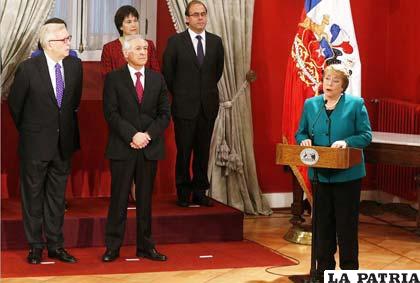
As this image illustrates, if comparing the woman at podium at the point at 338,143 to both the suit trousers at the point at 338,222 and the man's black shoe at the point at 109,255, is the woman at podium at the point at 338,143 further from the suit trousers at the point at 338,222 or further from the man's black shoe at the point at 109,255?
the man's black shoe at the point at 109,255

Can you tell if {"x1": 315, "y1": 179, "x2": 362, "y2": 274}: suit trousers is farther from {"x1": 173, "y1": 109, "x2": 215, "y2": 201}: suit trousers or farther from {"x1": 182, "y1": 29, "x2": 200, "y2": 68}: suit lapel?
{"x1": 182, "y1": 29, "x2": 200, "y2": 68}: suit lapel

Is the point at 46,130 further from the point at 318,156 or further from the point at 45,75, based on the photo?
the point at 318,156

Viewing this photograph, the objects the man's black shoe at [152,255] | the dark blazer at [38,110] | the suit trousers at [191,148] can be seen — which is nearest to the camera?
the dark blazer at [38,110]

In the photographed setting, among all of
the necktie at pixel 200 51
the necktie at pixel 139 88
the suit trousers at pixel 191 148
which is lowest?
the suit trousers at pixel 191 148

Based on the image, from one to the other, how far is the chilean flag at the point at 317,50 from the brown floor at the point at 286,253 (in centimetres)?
61

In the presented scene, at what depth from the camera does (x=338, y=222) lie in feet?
20.1

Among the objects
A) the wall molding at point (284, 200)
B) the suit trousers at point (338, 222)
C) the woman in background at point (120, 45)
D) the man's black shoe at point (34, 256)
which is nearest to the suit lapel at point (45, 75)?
the woman in background at point (120, 45)

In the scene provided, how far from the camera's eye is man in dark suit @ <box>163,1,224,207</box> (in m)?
7.98

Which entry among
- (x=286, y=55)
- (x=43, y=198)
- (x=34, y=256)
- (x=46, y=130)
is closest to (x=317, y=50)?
(x=286, y=55)

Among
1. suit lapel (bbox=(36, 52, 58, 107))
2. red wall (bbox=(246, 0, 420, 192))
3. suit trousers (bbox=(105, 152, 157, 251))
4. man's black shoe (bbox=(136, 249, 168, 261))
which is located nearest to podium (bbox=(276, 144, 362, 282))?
suit trousers (bbox=(105, 152, 157, 251))

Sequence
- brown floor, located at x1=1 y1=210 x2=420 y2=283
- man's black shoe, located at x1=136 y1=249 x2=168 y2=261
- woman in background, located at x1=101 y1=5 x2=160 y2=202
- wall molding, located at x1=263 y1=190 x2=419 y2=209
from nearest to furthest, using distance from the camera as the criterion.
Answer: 1. brown floor, located at x1=1 y1=210 x2=420 y2=283
2. man's black shoe, located at x1=136 y1=249 x2=168 y2=261
3. woman in background, located at x1=101 y1=5 x2=160 y2=202
4. wall molding, located at x1=263 y1=190 x2=419 y2=209

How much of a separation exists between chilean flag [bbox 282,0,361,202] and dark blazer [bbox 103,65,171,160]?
1.41 meters

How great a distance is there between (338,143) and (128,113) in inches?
68.8

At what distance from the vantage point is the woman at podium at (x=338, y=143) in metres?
6.06
